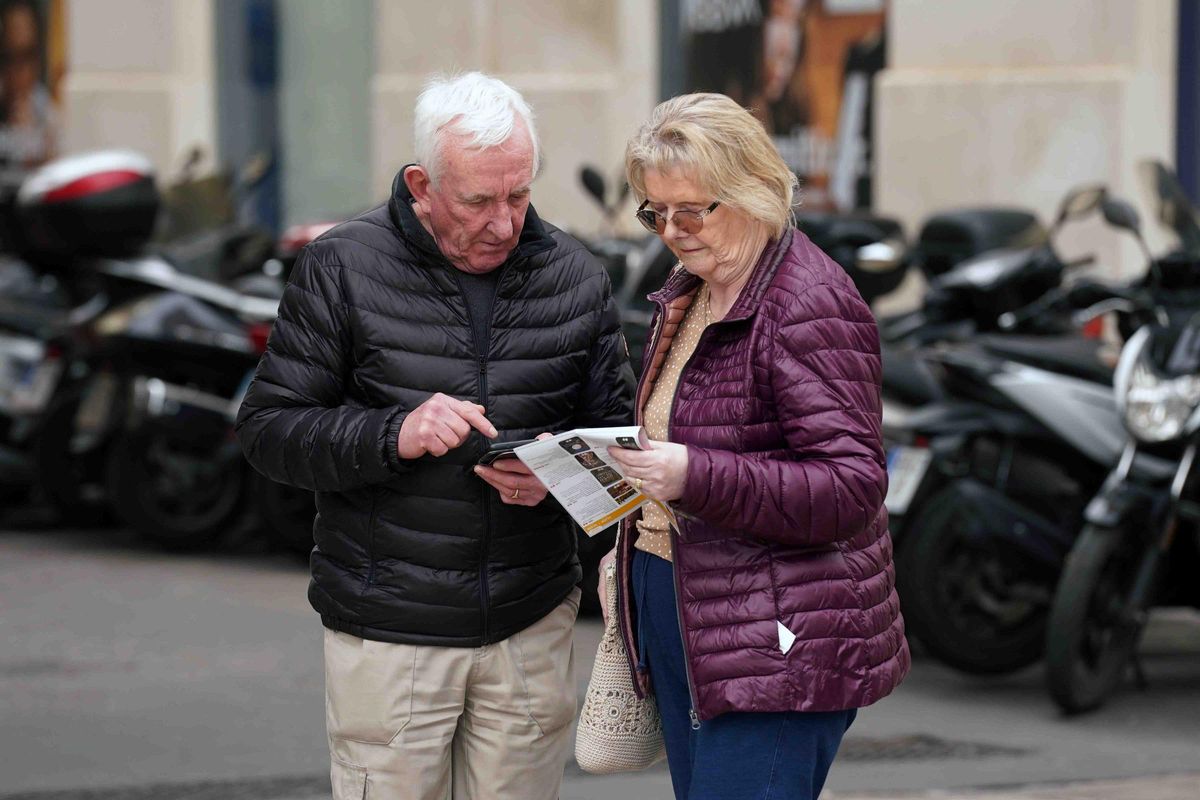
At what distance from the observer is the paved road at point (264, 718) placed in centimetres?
541

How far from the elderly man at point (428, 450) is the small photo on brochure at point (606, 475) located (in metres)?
0.17

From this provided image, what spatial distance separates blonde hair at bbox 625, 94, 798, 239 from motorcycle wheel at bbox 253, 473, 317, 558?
5.48 meters

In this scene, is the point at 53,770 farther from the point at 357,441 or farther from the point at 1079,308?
the point at 1079,308

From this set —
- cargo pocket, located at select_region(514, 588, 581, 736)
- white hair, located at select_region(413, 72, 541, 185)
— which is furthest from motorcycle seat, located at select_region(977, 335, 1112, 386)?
white hair, located at select_region(413, 72, 541, 185)

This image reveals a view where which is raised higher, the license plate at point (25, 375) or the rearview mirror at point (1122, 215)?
the rearview mirror at point (1122, 215)

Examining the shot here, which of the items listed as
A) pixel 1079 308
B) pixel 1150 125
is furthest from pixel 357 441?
pixel 1150 125

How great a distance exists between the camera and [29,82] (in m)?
19.4

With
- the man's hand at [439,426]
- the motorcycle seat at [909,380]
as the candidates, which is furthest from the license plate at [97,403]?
the man's hand at [439,426]

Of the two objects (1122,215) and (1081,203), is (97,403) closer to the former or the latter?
(1081,203)

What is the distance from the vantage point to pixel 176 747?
5.79 meters

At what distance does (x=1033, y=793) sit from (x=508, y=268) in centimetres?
260

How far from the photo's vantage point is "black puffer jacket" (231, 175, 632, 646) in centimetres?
336

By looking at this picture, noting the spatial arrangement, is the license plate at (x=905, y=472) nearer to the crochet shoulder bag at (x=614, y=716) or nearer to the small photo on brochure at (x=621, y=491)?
the crochet shoulder bag at (x=614, y=716)

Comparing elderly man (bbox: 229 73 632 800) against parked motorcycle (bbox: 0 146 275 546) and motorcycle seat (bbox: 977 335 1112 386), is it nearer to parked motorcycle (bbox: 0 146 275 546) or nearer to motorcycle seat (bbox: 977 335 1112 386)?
motorcycle seat (bbox: 977 335 1112 386)
